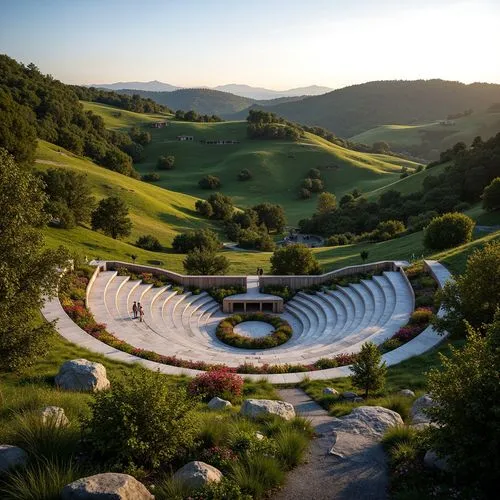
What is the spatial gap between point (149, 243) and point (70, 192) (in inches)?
356

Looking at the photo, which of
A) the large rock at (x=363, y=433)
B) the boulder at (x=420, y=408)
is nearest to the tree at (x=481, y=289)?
the boulder at (x=420, y=408)

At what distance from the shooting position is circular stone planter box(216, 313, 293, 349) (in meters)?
24.4

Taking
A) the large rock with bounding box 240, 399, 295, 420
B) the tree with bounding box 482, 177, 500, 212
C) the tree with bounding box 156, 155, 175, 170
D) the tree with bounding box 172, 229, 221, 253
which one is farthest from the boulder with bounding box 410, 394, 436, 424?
the tree with bounding box 156, 155, 175, 170

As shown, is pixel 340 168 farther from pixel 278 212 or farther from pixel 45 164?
pixel 45 164

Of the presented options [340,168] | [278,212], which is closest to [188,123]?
[340,168]

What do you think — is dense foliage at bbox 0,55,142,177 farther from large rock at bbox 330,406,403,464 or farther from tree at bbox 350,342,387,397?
large rock at bbox 330,406,403,464

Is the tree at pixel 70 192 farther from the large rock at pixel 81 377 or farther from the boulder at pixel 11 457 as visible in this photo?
the boulder at pixel 11 457

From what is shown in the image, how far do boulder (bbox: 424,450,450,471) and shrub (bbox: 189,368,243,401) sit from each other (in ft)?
24.3

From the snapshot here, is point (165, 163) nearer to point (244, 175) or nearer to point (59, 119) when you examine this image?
point (244, 175)

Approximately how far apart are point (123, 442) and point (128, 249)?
32.0m

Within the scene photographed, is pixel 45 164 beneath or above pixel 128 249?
above

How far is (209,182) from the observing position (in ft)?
319

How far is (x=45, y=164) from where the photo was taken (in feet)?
180

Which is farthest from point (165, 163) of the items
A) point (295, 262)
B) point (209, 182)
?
point (295, 262)
